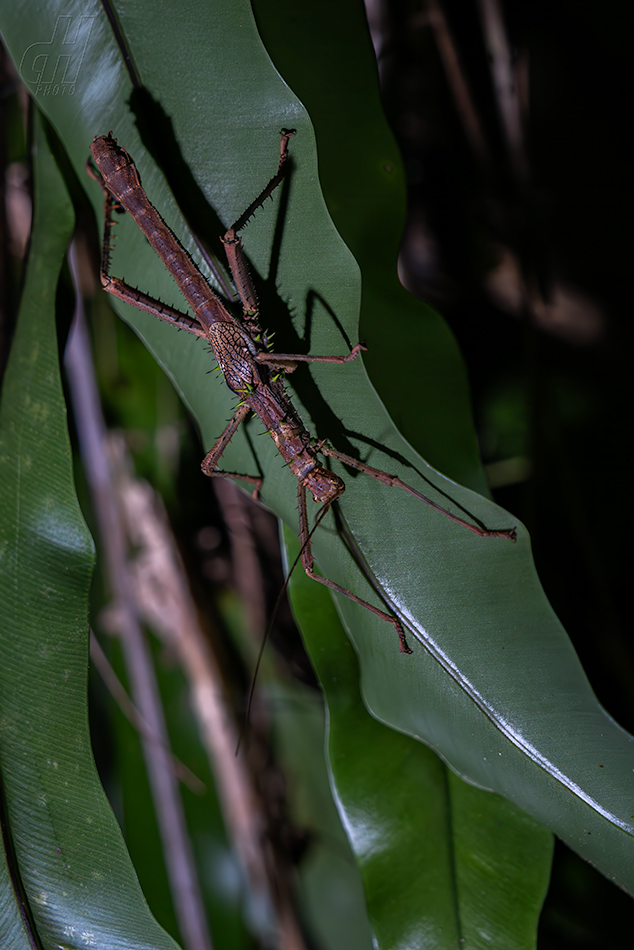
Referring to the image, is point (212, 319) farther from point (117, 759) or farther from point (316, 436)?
point (117, 759)

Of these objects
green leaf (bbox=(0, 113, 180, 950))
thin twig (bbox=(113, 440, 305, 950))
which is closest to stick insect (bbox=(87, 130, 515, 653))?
green leaf (bbox=(0, 113, 180, 950))

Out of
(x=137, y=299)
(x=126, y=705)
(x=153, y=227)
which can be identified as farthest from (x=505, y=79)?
(x=126, y=705)

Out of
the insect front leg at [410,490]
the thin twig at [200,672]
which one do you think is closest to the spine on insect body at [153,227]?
the insect front leg at [410,490]

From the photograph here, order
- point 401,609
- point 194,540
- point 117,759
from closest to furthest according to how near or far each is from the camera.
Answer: point 401,609, point 117,759, point 194,540

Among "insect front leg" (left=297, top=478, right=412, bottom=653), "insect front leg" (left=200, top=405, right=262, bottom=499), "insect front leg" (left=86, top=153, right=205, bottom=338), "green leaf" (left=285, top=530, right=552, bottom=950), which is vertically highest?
"insect front leg" (left=86, top=153, right=205, bottom=338)

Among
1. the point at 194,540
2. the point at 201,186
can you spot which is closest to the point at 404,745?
the point at 194,540

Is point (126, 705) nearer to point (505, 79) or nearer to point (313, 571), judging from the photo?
point (313, 571)

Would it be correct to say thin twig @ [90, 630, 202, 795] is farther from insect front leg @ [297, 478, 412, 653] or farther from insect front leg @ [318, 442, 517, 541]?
insect front leg @ [318, 442, 517, 541]
